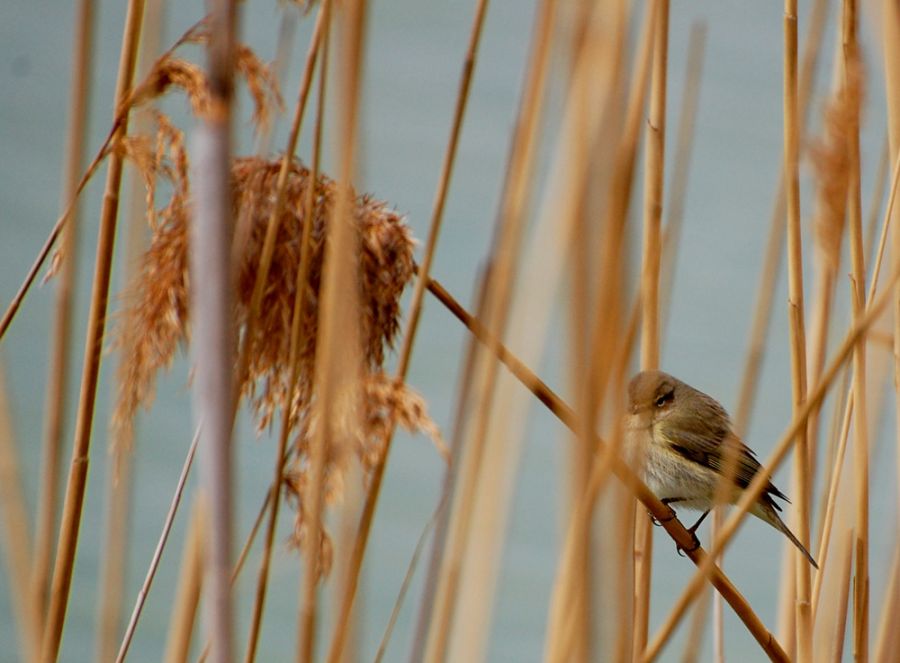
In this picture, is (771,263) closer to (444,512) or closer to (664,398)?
(444,512)

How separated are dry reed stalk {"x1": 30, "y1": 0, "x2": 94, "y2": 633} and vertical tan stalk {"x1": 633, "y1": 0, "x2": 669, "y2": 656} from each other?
0.59 m

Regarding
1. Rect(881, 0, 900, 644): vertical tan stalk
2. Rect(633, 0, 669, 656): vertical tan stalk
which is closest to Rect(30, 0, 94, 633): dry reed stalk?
Rect(633, 0, 669, 656): vertical tan stalk

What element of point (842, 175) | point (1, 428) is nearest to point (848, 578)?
point (842, 175)

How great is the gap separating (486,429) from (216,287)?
0.29 metres

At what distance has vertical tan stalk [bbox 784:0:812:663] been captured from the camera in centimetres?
112

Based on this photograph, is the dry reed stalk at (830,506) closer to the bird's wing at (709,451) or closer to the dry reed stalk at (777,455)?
the dry reed stalk at (777,455)

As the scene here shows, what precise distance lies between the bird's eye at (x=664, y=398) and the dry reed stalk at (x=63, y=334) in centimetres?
129

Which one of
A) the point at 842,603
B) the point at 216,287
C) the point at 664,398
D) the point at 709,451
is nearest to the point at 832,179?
the point at 842,603

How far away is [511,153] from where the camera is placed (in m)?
0.73

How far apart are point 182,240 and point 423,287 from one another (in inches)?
9.8

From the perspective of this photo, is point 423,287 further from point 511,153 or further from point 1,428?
point 1,428

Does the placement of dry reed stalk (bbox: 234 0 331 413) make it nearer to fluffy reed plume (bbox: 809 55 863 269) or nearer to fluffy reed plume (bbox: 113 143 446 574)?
→ fluffy reed plume (bbox: 113 143 446 574)

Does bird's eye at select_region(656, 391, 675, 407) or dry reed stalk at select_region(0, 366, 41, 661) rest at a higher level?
bird's eye at select_region(656, 391, 675, 407)

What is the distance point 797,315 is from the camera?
1195 mm
